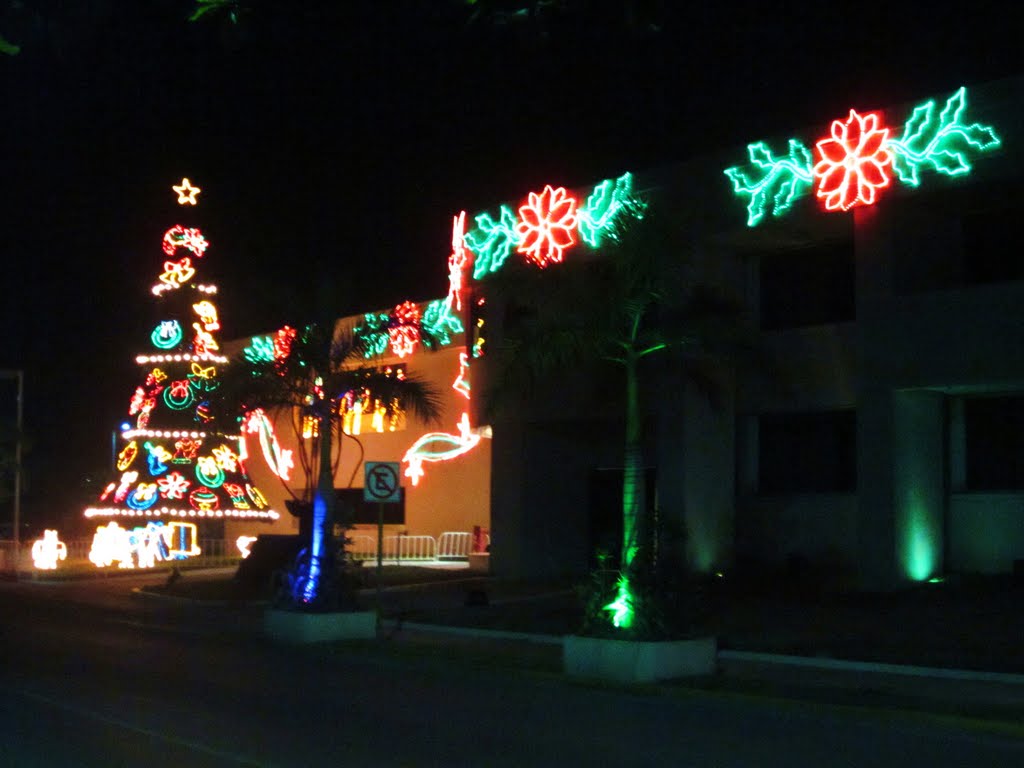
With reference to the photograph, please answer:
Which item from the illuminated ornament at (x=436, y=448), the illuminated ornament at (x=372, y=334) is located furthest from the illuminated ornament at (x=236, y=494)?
the illuminated ornament at (x=372, y=334)

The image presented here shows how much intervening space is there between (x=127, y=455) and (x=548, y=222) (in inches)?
721

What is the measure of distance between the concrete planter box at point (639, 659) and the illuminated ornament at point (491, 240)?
13.3 m

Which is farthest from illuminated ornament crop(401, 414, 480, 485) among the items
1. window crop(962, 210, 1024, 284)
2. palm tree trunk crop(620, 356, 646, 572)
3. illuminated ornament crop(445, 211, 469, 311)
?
palm tree trunk crop(620, 356, 646, 572)

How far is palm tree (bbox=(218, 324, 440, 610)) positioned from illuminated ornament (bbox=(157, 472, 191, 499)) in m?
18.5

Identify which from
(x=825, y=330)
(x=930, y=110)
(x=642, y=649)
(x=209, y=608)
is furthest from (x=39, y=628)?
(x=930, y=110)

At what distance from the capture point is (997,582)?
21.8 meters

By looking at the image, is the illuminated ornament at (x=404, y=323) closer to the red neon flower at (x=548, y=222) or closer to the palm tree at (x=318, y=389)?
the palm tree at (x=318, y=389)

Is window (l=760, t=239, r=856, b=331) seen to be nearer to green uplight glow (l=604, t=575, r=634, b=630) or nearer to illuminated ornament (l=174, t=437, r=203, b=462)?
green uplight glow (l=604, t=575, r=634, b=630)

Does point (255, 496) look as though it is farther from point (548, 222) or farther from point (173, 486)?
point (548, 222)

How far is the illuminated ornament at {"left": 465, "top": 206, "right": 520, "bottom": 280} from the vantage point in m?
28.6

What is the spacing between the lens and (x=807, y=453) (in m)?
26.0

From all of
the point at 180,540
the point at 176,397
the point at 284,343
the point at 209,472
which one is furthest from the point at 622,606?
the point at 176,397

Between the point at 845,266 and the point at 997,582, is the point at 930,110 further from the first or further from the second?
the point at 997,582

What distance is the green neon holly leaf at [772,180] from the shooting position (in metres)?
23.4
